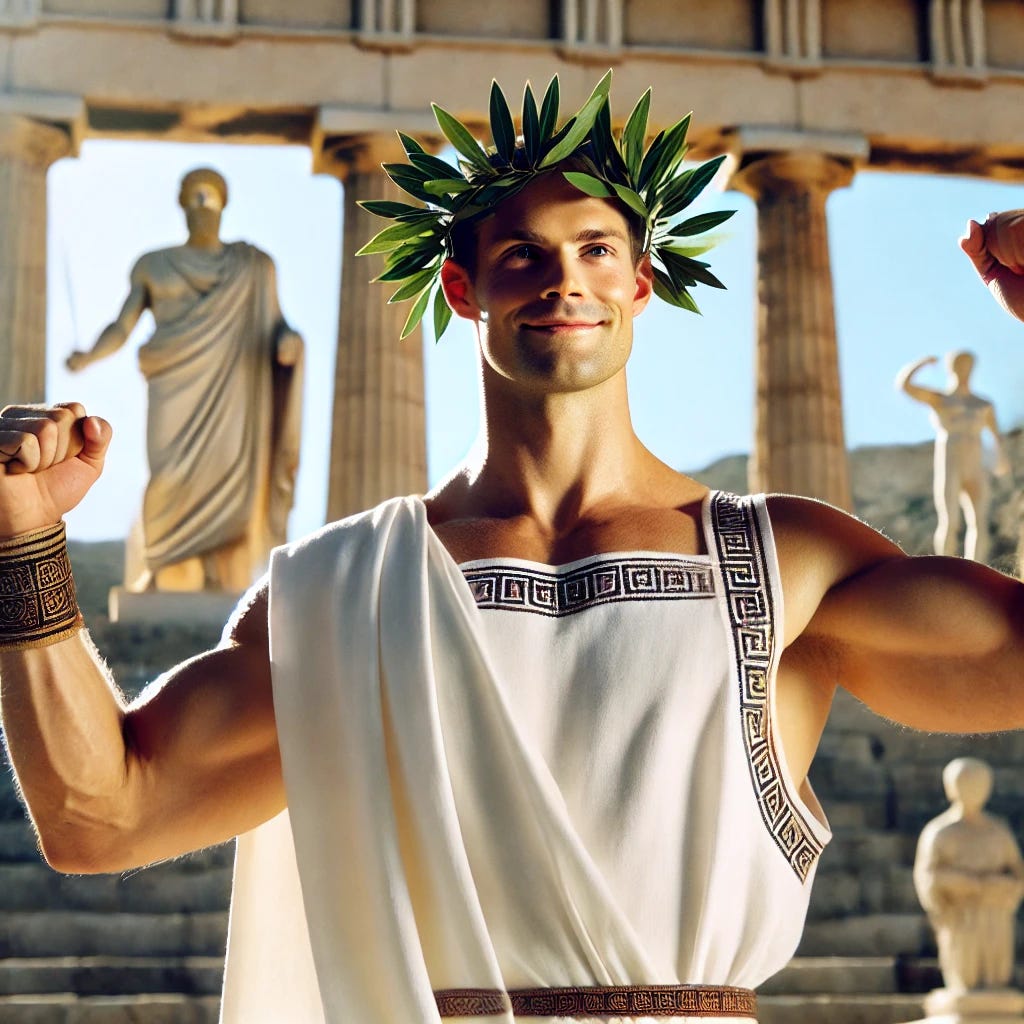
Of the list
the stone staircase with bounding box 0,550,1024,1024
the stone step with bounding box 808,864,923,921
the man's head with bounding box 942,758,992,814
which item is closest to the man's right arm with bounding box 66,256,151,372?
the stone staircase with bounding box 0,550,1024,1024

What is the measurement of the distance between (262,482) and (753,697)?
1792 cm

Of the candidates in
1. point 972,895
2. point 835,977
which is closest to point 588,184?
point 972,895

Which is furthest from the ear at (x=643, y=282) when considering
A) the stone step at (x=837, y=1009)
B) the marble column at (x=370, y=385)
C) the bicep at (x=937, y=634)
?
the marble column at (x=370, y=385)

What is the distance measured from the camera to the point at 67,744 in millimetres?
2809

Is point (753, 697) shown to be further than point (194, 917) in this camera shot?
No

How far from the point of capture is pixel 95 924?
11836mm

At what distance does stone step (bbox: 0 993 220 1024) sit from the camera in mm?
10508

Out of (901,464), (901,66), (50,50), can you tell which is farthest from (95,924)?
(901,464)

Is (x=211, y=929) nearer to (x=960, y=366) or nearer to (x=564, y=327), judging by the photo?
(x=564, y=327)

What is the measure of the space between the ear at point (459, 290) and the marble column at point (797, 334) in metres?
19.6

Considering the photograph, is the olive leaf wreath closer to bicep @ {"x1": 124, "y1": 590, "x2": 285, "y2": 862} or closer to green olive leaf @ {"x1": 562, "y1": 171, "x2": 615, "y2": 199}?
green olive leaf @ {"x1": 562, "y1": 171, "x2": 615, "y2": 199}

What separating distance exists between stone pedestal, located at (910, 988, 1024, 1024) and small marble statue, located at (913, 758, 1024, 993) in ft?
0.23

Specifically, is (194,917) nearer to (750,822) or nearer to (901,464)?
(750,822)

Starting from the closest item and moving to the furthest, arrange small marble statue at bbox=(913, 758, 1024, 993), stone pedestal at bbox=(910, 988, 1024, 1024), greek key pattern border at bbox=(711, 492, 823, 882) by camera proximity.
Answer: greek key pattern border at bbox=(711, 492, 823, 882) → stone pedestal at bbox=(910, 988, 1024, 1024) → small marble statue at bbox=(913, 758, 1024, 993)
